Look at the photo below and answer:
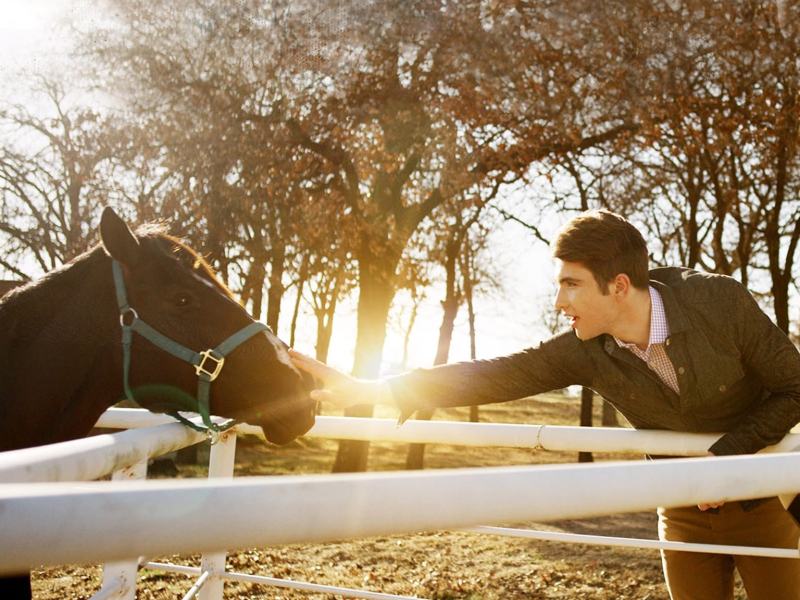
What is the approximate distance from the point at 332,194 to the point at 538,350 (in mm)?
11453

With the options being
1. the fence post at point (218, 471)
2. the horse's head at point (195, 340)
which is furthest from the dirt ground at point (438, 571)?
the horse's head at point (195, 340)

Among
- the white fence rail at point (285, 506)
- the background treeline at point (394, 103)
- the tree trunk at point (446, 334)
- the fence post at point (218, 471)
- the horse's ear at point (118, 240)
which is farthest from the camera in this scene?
the tree trunk at point (446, 334)

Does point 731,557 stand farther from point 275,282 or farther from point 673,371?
point 275,282

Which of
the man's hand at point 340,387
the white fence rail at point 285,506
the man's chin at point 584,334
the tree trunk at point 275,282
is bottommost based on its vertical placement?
the white fence rail at point 285,506

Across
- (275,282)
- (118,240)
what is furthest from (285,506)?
(275,282)

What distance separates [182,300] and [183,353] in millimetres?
199

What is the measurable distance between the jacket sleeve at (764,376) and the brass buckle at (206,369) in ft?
5.39

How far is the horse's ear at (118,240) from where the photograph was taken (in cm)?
236

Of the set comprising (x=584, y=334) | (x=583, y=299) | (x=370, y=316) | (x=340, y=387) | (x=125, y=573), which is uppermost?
(x=370, y=316)

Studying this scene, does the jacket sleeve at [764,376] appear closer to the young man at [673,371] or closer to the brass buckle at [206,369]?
the young man at [673,371]

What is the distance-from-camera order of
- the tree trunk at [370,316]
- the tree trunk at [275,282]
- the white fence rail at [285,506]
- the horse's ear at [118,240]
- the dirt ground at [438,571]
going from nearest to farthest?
the white fence rail at [285,506], the horse's ear at [118,240], the dirt ground at [438,571], the tree trunk at [370,316], the tree trunk at [275,282]

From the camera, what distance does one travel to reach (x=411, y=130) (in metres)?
12.9

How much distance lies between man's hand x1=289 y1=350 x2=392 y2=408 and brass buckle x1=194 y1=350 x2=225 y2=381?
0.36 meters

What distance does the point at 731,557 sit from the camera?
2.61 meters
